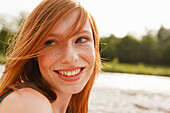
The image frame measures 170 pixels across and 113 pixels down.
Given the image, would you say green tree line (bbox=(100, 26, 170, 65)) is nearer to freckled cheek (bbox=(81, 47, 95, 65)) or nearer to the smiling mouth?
freckled cheek (bbox=(81, 47, 95, 65))

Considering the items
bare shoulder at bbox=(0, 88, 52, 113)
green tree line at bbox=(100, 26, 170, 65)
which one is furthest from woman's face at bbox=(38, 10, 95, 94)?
green tree line at bbox=(100, 26, 170, 65)

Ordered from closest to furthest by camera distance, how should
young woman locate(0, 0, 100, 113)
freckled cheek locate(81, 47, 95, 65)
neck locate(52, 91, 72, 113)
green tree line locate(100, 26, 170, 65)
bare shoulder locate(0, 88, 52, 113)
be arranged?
bare shoulder locate(0, 88, 52, 113) → young woman locate(0, 0, 100, 113) → freckled cheek locate(81, 47, 95, 65) → neck locate(52, 91, 72, 113) → green tree line locate(100, 26, 170, 65)

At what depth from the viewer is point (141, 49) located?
16453 mm

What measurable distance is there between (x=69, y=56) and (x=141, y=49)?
1580 centimetres

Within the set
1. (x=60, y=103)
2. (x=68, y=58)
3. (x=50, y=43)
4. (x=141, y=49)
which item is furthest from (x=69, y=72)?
(x=141, y=49)

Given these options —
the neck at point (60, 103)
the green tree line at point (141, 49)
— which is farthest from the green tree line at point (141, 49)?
the neck at point (60, 103)

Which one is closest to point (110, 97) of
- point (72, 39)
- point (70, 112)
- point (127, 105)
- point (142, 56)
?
point (127, 105)

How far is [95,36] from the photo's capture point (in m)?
1.76

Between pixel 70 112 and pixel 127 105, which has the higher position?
pixel 70 112

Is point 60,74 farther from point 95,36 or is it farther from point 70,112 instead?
point 70,112

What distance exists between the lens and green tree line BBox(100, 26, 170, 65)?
15.3 meters

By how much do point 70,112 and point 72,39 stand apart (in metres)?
1.08

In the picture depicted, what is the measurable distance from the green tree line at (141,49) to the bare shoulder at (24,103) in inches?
533

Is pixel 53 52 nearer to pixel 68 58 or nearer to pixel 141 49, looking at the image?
pixel 68 58
